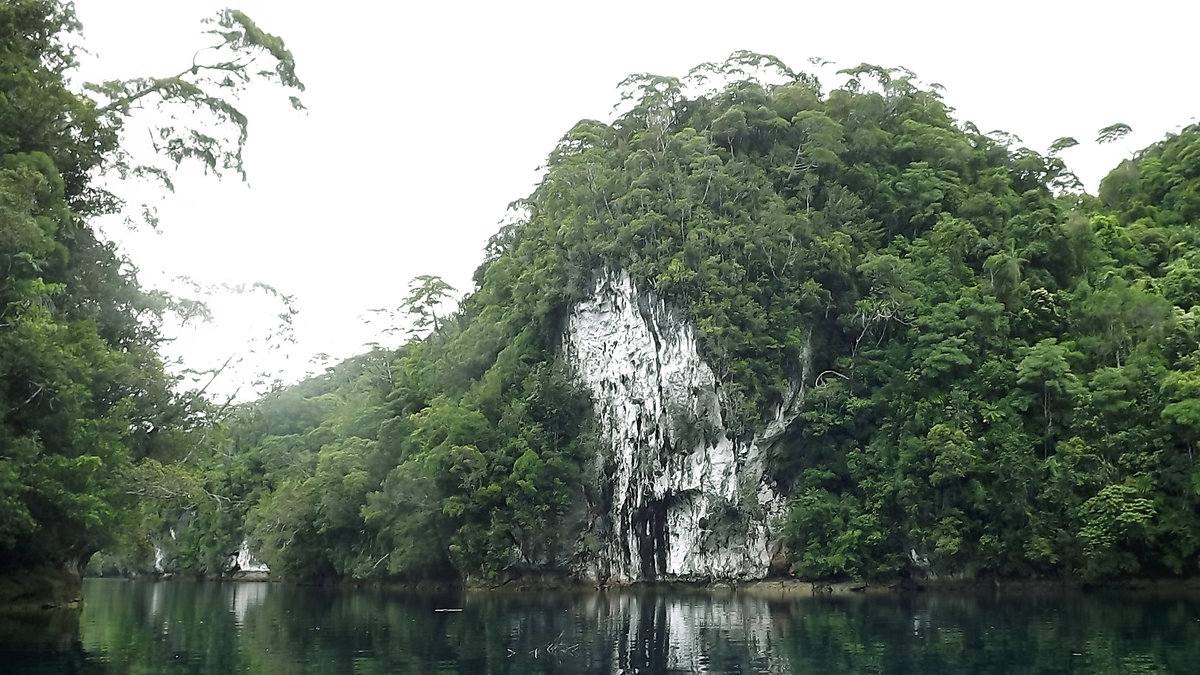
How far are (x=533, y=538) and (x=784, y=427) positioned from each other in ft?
34.4

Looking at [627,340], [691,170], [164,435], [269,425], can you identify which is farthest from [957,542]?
[269,425]

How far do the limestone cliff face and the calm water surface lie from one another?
8528 mm

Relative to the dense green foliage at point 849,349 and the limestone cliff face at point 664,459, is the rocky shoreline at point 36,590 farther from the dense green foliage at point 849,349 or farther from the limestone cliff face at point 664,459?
the limestone cliff face at point 664,459

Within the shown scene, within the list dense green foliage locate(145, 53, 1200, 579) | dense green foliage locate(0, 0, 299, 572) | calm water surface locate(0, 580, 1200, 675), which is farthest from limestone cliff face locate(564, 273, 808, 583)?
dense green foliage locate(0, 0, 299, 572)

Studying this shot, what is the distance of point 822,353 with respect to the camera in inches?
1591

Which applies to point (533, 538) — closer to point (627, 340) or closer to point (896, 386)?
point (627, 340)

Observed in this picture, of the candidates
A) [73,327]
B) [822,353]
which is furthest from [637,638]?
[822,353]

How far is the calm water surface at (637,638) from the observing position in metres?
14.4

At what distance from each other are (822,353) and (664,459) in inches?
290

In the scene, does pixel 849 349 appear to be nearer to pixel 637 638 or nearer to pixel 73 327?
pixel 637 638

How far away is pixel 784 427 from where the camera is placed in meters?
39.2

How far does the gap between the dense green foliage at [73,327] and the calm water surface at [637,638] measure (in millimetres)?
2343

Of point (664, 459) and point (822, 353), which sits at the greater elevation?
point (822, 353)

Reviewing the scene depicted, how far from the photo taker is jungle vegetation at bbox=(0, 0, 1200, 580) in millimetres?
32250
